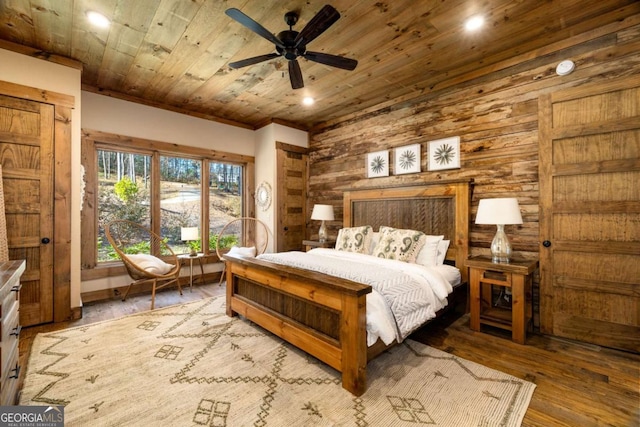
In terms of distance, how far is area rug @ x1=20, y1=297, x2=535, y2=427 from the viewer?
1668 mm

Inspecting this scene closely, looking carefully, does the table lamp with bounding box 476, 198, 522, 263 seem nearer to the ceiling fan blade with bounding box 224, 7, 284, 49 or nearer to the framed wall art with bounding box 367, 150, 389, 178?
the framed wall art with bounding box 367, 150, 389, 178

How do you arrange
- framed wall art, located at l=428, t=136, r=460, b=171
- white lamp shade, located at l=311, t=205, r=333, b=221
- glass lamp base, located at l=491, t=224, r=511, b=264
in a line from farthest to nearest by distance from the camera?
white lamp shade, located at l=311, t=205, r=333, b=221
framed wall art, located at l=428, t=136, r=460, b=171
glass lamp base, located at l=491, t=224, r=511, b=264

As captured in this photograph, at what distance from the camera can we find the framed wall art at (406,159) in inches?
151

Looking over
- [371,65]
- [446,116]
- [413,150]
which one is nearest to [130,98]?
[371,65]

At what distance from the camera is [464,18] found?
2391 mm

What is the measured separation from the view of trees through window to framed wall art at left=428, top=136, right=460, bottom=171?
345cm

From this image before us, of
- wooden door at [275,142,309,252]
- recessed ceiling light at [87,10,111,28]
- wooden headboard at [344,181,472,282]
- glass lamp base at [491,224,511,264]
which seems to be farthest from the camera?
wooden door at [275,142,309,252]

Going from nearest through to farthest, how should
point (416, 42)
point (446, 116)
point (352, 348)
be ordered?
1. point (352, 348)
2. point (416, 42)
3. point (446, 116)

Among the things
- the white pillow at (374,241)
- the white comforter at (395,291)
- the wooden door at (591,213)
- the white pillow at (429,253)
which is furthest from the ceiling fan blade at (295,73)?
the wooden door at (591,213)

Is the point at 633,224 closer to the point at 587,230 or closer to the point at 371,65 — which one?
the point at 587,230

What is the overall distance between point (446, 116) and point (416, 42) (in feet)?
3.80

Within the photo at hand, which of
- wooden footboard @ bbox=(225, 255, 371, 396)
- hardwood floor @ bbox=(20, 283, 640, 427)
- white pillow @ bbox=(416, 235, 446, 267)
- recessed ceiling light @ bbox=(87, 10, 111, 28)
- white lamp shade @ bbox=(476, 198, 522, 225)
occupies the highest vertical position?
recessed ceiling light @ bbox=(87, 10, 111, 28)

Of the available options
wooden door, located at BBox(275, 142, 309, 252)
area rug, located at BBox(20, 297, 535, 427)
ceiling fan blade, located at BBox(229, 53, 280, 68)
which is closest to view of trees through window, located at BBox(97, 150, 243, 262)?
wooden door, located at BBox(275, 142, 309, 252)

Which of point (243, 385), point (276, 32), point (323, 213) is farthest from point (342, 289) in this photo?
point (323, 213)
